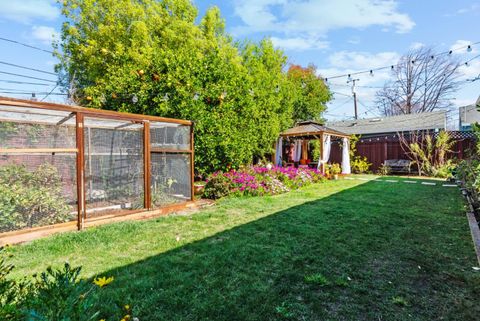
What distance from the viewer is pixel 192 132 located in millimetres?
6062

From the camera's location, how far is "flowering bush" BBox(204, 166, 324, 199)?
6895 mm

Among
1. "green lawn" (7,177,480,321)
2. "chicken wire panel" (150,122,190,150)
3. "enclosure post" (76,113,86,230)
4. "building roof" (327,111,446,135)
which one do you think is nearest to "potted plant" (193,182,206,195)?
"chicken wire panel" (150,122,190,150)

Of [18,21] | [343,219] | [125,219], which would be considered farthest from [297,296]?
[18,21]

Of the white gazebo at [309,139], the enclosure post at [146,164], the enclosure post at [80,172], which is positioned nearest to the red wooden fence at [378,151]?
the white gazebo at [309,139]

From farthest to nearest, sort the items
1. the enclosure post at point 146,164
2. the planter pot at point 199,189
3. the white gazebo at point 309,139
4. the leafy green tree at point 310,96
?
the leafy green tree at point 310,96 → the white gazebo at point 309,139 → the planter pot at point 199,189 → the enclosure post at point 146,164

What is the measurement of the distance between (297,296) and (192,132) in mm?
4583

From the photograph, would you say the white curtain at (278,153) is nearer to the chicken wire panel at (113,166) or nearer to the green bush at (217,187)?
the green bush at (217,187)

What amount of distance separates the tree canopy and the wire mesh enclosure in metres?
1.58

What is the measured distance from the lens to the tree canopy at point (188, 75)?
6934mm

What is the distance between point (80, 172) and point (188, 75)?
388 centimetres

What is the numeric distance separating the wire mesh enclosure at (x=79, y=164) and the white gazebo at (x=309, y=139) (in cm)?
700

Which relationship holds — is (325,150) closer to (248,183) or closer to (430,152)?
(430,152)

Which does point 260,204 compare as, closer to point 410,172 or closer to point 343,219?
point 343,219

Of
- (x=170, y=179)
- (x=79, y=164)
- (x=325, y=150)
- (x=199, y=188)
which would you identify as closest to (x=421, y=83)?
(x=325, y=150)
